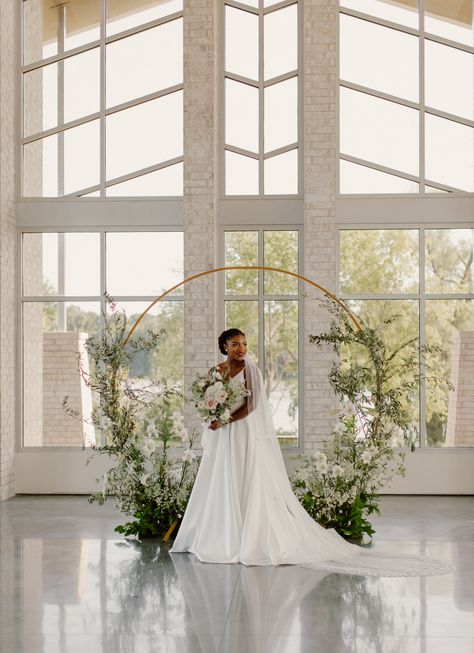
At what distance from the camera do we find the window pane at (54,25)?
12148 millimetres

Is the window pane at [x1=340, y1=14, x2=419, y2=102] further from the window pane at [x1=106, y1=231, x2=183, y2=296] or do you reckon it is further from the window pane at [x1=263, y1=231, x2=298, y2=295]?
the window pane at [x1=106, y1=231, x2=183, y2=296]

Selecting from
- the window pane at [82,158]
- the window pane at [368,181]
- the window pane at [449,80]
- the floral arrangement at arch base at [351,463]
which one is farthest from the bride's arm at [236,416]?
the window pane at [449,80]

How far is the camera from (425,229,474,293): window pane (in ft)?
38.2

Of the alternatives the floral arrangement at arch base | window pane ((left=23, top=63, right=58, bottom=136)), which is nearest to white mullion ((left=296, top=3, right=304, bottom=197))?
window pane ((left=23, top=63, right=58, bottom=136))

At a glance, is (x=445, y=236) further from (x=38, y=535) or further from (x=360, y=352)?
(x=38, y=535)

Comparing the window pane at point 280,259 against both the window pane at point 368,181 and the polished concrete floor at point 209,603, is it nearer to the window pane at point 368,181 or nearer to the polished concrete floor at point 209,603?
the window pane at point 368,181

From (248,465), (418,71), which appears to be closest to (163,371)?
(248,465)

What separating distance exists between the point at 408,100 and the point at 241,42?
228 cm

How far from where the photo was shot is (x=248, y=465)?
25.2 feet

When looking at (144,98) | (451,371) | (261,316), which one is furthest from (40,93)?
(451,371)

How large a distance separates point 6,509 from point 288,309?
4.15 meters

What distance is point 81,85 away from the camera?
1208 cm

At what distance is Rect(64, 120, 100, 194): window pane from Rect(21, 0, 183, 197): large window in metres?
0.01

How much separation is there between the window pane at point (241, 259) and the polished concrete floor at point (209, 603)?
406 centimetres
